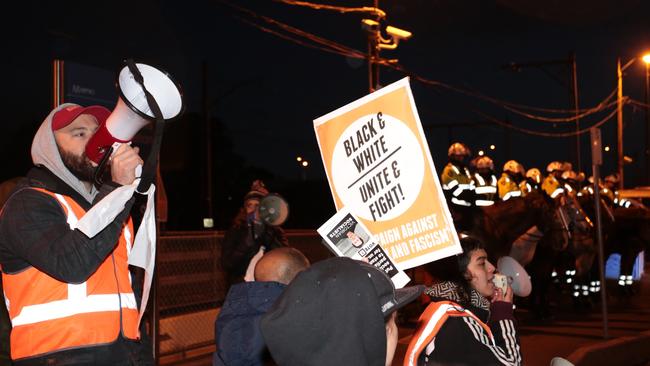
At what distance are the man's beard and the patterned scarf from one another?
187 cm

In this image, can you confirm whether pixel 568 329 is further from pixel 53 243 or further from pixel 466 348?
pixel 53 243

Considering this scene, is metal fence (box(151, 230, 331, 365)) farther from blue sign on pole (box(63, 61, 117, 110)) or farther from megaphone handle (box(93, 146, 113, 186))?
megaphone handle (box(93, 146, 113, 186))

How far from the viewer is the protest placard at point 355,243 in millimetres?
4098

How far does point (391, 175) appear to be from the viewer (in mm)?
4633

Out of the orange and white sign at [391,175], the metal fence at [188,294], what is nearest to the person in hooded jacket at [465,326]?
the orange and white sign at [391,175]

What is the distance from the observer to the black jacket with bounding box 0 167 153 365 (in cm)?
322

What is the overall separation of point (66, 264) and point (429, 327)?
1.61 meters

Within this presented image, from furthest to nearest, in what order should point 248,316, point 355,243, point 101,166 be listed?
point 248,316, point 355,243, point 101,166

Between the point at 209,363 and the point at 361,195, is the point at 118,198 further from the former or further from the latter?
the point at 209,363

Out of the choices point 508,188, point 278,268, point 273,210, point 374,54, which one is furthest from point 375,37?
point 278,268

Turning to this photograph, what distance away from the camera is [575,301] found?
17.0 metres

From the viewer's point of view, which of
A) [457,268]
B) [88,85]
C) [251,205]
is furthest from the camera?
[251,205]

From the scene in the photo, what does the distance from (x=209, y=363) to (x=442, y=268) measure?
5.82 m

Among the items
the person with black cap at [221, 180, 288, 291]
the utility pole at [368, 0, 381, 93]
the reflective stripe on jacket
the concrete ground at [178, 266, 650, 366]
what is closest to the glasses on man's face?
the person with black cap at [221, 180, 288, 291]
